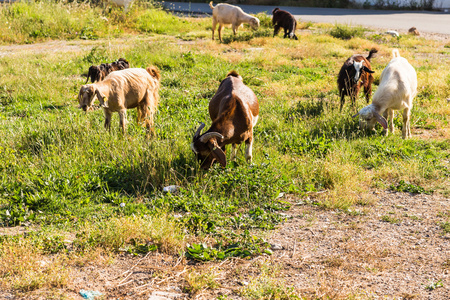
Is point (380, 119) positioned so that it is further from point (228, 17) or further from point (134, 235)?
point (228, 17)

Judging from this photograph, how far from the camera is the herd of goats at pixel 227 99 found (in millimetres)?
5918

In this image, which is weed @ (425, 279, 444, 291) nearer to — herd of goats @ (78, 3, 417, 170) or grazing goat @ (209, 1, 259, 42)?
herd of goats @ (78, 3, 417, 170)

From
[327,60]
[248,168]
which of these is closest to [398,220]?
[248,168]

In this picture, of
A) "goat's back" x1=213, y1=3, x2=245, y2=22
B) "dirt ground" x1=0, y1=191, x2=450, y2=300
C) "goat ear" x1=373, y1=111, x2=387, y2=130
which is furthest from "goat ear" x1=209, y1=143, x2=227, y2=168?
"goat's back" x1=213, y1=3, x2=245, y2=22

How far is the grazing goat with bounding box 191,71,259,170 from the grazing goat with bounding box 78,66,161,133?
150 centimetres

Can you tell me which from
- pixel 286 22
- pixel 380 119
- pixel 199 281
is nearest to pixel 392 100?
A: pixel 380 119

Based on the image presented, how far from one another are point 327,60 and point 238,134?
26.9ft

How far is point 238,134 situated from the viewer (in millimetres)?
6113

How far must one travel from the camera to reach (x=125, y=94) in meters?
7.37

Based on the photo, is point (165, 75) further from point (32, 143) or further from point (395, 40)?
point (395, 40)

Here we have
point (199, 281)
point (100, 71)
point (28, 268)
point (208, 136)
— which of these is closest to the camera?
point (199, 281)

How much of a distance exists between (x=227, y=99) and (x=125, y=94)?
194cm

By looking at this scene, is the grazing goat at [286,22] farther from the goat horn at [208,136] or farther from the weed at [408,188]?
the goat horn at [208,136]

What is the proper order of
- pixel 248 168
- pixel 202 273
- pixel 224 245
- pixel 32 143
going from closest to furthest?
pixel 202 273 < pixel 224 245 < pixel 248 168 < pixel 32 143
